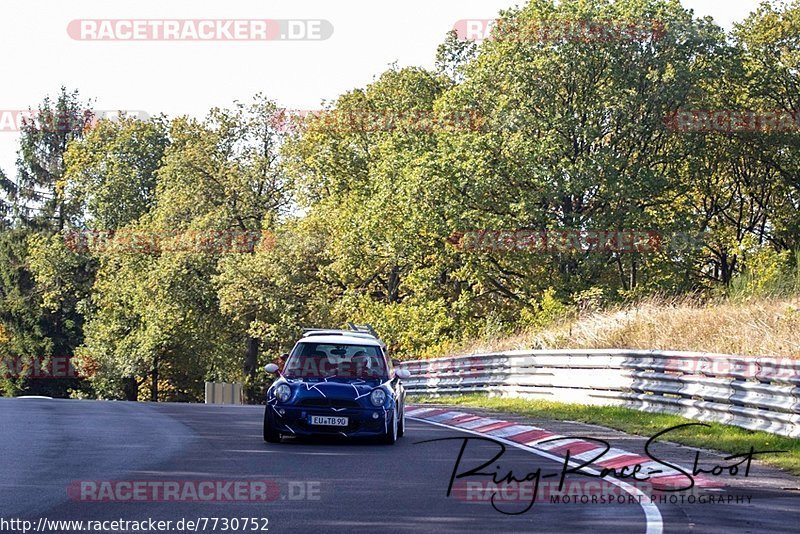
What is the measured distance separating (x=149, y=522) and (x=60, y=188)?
242 ft

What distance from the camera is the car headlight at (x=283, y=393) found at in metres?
17.3

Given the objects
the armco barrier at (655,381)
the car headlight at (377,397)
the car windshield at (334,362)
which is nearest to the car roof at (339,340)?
the car windshield at (334,362)

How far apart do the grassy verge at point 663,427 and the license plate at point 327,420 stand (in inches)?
187

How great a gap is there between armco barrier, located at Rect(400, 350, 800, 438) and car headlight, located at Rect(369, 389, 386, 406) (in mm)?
5171

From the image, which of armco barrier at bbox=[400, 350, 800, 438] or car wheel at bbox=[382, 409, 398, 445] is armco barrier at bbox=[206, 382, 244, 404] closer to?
armco barrier at bbox=[400, 350, 800, 438]

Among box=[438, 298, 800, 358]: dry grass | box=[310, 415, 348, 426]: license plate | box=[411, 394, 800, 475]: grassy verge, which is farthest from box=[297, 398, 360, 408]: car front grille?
box=[438, 298, 800, 358]: dry grass

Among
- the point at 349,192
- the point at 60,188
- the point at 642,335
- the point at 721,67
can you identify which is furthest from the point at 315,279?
the point at 642,335

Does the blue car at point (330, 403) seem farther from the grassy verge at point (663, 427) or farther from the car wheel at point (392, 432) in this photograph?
the grassy verge at point (663, 427)

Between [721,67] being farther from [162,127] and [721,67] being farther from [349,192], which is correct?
[162,127]

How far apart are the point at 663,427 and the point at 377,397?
5101mm

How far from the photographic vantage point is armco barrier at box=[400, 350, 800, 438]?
17.2m

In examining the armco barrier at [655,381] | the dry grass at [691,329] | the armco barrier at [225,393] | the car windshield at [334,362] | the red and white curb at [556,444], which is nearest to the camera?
the red and white curb at [556,444]

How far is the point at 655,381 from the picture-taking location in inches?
877

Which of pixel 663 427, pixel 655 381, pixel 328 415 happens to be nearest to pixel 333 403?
pixel 328 415
